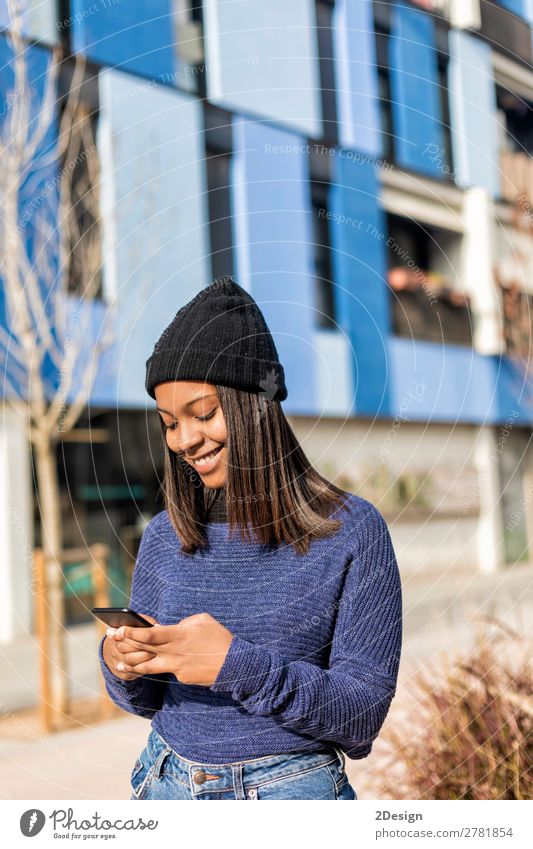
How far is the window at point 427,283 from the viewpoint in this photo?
11.1 feet

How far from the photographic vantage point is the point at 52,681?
4.84m

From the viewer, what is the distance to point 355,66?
9.22 feet

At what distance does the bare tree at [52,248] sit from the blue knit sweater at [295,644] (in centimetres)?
271

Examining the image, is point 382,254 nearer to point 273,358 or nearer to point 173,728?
point 273,358

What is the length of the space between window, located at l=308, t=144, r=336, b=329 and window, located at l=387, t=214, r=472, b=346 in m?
0.24

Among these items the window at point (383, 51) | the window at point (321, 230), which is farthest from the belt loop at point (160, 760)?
the window at point (383, 51)

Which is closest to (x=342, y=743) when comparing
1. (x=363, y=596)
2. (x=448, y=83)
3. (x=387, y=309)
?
(x=363, y=596)

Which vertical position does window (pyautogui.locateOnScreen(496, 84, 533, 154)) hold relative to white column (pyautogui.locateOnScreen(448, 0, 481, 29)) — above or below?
below

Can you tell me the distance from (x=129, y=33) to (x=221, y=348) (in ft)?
7.54

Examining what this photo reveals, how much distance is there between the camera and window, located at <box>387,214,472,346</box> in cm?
337

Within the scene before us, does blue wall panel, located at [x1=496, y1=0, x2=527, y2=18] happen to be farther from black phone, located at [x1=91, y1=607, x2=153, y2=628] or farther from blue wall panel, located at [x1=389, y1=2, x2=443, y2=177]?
→ black phone, located at [x1=91, y1=607, x2=153, y2=628]

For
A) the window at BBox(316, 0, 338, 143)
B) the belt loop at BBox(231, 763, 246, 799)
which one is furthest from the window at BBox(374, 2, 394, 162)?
the belt loop at BBox(231, 763, 246, 799)

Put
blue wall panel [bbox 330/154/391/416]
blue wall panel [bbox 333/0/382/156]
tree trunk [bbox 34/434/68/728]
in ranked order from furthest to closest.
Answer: tree trunk [bbox 34/434/68/728] → blue wall panel [bbox 330/154/391/416] → blue wall panel [bbox 333/0/382/156]

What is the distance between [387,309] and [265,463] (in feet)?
7.81
